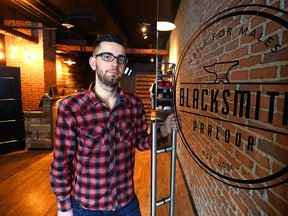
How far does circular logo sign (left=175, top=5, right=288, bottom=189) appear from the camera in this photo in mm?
865

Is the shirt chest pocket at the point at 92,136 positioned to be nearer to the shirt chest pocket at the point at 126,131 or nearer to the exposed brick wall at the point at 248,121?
the shirt chest pocket at the point at 126,131

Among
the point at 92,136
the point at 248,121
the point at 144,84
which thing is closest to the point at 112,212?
the point at 92,136

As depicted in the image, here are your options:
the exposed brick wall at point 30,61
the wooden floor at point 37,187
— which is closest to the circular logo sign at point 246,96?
the wooden floor at point 37,187

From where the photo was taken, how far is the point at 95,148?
118 cm

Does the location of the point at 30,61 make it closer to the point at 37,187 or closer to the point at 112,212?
the point at 37,187

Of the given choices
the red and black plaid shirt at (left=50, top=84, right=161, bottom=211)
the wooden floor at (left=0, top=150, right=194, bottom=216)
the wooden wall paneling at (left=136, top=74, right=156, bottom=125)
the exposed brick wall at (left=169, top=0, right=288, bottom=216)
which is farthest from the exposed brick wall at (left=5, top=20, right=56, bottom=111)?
the exposed brick wall at (left=169, top=0, right=288, bottom=216)

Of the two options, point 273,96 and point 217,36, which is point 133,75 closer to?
point 217,36

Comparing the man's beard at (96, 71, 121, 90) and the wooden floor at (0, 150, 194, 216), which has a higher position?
the man's beard at (96, 71, 121, 90)

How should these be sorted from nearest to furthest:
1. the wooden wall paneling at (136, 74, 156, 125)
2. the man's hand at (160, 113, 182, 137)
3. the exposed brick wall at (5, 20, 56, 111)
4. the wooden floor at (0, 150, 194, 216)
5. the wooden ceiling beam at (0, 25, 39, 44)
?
the man's hand at (160, 113, 182, 137) → the wooden floor at (0, 150, 194, 216) → the wooden ceiling beam at (0, 25, 39, 44) → the exposed brick wall at (5, 20, 56, 111) → the wooden wall paneling at (136, 74, 156, 125)

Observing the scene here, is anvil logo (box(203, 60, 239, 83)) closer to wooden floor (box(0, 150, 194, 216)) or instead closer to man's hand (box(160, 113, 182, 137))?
man's hand (box(160, 113, 182, 137))

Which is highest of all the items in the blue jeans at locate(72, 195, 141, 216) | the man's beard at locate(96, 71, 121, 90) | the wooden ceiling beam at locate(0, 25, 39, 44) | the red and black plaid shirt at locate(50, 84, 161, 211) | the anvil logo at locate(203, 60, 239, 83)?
the wooden ceiling beam at locate(0, 25, 39, 44)

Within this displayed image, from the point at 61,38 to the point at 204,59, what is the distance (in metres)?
7.00

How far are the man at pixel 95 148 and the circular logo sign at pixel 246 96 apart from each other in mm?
431

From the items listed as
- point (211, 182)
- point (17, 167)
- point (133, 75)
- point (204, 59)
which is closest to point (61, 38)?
point (133, 75)
